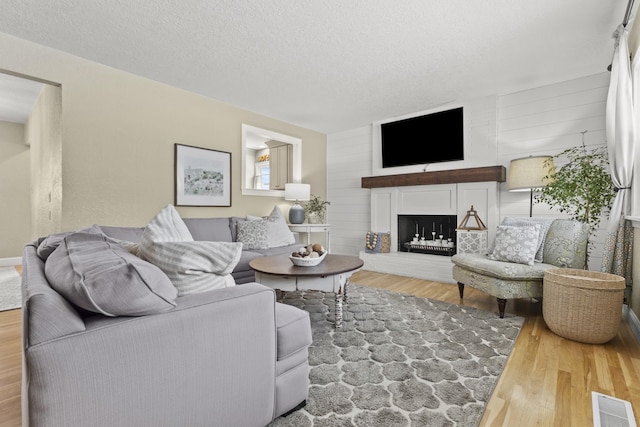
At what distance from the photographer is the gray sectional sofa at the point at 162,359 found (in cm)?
76

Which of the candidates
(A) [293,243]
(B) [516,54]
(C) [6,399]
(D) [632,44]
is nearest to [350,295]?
(A) [293,243]

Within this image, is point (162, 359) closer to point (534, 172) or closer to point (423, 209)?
point (534, 172)

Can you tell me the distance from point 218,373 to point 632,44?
3.94m

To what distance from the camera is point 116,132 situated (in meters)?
3.21

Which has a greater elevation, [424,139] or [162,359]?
[424,139]

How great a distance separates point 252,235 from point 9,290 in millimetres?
2748

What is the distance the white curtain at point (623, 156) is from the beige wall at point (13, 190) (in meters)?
8.31

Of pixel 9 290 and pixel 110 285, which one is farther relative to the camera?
pixel 9 290

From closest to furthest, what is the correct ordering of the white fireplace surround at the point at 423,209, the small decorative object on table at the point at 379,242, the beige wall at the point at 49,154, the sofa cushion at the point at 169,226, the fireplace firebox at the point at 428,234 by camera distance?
the sofa cushion at the point at 169,226
the beige wall at the point at 49,154
the white fireplace surround at the point at 423,209
the fireplace firebox at the point at 428,234
the small decorative object on table at the point at 379,242

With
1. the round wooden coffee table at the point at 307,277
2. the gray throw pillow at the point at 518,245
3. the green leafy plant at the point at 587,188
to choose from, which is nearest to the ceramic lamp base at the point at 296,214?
the round wooden coffee table at the point at 307,277

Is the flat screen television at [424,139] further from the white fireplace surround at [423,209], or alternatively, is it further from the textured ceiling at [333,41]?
the textured ceiling at [333,41]

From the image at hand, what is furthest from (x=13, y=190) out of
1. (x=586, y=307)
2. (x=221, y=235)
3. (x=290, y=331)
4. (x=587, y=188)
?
(x=587, y=188)

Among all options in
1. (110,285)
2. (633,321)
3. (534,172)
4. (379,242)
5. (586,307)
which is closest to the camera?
(110,285)

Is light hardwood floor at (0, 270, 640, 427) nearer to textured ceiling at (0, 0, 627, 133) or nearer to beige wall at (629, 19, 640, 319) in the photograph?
beige wall at (629, 19, 640, 319)
